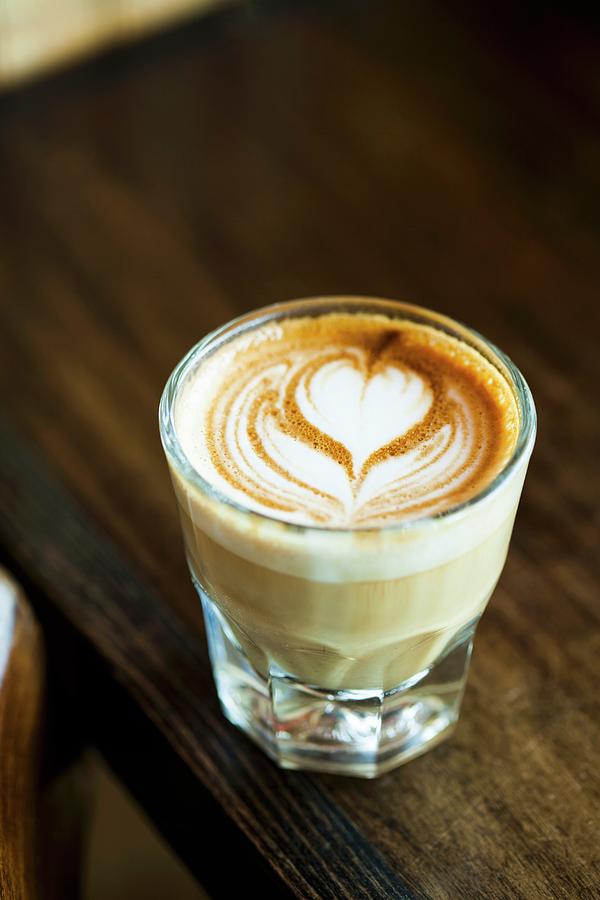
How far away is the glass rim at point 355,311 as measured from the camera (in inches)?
21.6

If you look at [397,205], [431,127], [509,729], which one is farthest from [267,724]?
[431,127]

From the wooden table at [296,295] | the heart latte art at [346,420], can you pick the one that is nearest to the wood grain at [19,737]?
the wooden table at [296,295]

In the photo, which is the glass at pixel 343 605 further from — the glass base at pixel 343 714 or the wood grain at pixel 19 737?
the wood grain at pixel 19 737

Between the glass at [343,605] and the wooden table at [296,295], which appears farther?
the wooden table at [296,295]

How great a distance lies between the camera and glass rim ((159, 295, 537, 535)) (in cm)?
55

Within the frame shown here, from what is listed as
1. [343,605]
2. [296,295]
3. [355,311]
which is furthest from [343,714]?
[296,295]

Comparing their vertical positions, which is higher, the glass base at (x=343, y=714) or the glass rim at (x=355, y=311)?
the glass rim at (x=355, y=311)

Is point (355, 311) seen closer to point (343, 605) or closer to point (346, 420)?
point (346, 420)

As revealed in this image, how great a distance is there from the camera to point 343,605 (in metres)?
0.57

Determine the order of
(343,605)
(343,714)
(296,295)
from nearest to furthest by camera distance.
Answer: (343,605) < (343,714) < (296,295)

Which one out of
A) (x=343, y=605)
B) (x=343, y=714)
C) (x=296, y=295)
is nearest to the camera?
(x=343, y=605)

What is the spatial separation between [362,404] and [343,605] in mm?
145

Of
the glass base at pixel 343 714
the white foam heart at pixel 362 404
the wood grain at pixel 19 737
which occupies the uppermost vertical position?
the white foam heart at pixel 362 404

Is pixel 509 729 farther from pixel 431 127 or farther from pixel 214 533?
pixel 431 127
